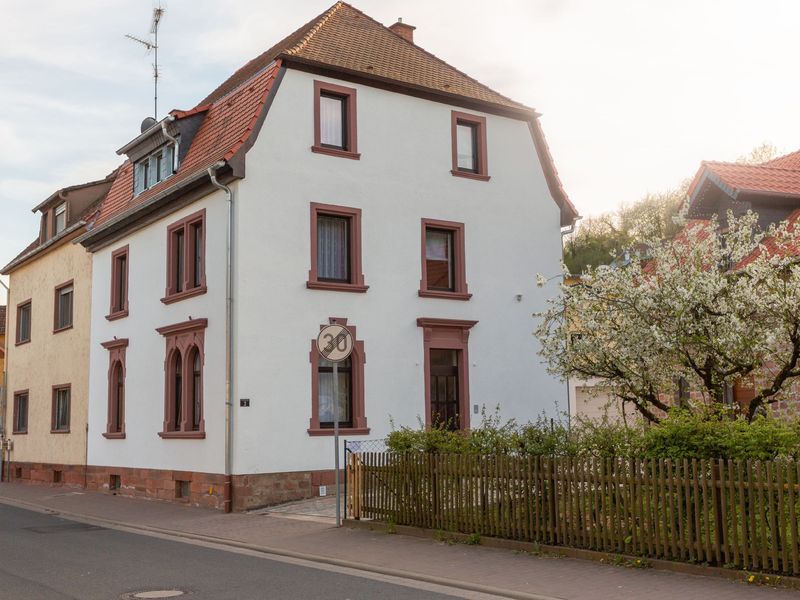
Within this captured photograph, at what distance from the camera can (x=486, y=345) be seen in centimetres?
2212

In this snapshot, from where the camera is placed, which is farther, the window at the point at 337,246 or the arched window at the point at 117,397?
the arched window at the point at 117,397

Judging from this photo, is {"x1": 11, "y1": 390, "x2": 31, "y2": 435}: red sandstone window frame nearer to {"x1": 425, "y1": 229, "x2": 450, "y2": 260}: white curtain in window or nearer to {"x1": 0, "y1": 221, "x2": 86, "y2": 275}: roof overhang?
{"x1": 0, "y1": 221, "x2": 86, "y2": 275}: roof overhang

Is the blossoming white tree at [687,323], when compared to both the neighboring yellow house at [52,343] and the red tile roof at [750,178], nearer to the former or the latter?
the red tile roof at [750,178]

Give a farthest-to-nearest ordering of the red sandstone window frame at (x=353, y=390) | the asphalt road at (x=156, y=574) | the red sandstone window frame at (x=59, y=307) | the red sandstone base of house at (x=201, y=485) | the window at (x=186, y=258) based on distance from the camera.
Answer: the red sandstone window frame at (x=59, y=307), the window at (x=186, y=258), the red sandstone window frame at (x=353, y=390), the red sandstone base of house at (x=201, y=485), the asphalt road at (x=156, y=574)

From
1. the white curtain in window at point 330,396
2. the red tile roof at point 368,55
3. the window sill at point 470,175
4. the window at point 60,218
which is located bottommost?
the white curtain in window at point 330,396

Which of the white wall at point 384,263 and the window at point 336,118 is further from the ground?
the window at point 336,118

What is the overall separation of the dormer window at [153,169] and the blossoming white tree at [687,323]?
11275 millimetres

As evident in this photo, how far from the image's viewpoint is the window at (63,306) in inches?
1140

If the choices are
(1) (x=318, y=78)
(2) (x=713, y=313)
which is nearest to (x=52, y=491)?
(1) (x=318, y=78)

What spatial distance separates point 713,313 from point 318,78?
10453 mm

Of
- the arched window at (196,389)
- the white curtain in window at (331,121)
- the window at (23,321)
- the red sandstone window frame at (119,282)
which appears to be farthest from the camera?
the window at (23,321)

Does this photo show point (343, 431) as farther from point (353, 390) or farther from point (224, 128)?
point (224, 128)

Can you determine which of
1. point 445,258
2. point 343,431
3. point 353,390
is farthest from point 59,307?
point 343,431

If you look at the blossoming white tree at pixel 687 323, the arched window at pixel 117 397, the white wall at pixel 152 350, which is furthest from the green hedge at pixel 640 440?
the arched window at pixel 117 397
